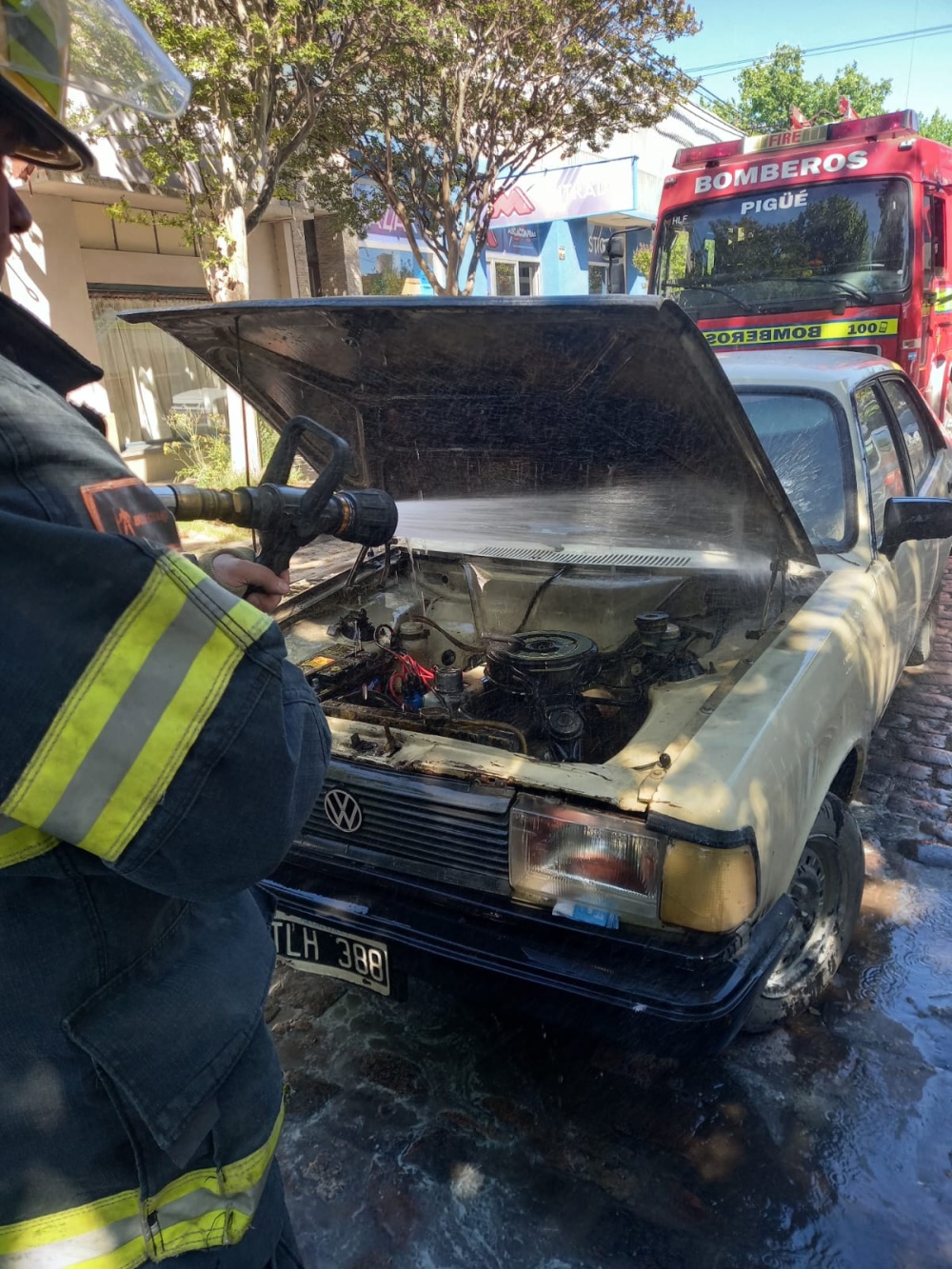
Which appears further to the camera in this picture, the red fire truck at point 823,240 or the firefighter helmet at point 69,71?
the red fire truck at point 823,240

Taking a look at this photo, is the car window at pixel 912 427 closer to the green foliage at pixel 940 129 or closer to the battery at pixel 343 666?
the battery at pixel 343 666

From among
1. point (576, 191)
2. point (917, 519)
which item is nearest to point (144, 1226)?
point (917, 519)

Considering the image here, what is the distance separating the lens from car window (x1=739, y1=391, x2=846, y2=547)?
119 inches

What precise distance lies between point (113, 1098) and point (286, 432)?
3.35 feet

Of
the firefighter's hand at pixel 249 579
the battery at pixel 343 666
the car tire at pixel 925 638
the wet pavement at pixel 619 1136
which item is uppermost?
the firefighter's hand at pixel 249 579

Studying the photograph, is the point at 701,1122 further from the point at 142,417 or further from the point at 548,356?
the point at 142,417

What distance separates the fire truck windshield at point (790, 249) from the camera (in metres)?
6.55

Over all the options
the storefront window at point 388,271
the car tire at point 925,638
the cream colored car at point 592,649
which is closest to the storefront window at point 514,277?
the storefront window at point 388,271

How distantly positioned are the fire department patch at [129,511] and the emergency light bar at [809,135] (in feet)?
23.8

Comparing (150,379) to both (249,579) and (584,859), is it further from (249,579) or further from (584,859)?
(249,579)

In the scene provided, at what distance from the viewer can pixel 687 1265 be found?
1805mm

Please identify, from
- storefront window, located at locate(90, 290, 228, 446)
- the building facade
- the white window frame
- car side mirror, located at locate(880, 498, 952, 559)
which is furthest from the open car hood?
the white window frame

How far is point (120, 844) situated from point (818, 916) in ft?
7.12

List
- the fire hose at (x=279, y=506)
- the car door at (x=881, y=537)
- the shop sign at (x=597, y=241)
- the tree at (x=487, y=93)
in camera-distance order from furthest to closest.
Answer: the shop sign at (x=597, y=241) → the tree at (x=487, y=93) → the car door at (x=881, y=537) → the fire hose at (x=279, y=506)
